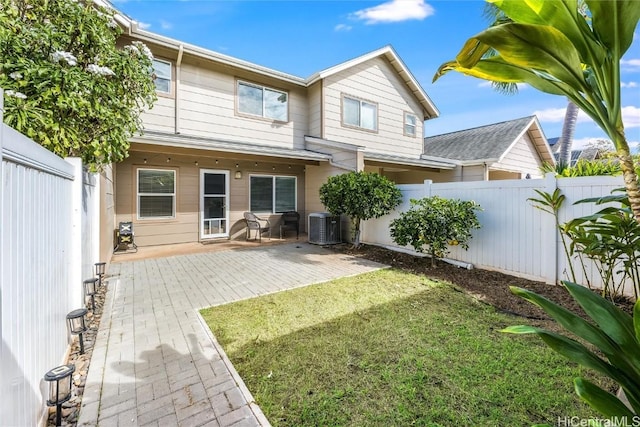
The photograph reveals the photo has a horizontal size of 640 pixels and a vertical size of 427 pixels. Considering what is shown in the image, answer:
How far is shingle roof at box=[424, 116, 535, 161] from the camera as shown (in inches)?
506

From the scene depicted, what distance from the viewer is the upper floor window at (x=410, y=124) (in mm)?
13469

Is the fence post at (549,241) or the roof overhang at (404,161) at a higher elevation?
the roof overhang at (404,161)

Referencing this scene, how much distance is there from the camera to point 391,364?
9.34 ft

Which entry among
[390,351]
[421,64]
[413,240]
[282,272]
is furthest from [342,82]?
[390,351]

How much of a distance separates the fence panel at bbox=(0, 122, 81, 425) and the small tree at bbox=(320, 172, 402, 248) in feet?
20.1

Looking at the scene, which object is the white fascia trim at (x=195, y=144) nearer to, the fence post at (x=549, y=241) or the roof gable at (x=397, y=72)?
the roof gable at (x=397, y=72)

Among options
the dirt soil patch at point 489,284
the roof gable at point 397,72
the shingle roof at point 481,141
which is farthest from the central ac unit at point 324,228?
the shingle roof at point 481,141

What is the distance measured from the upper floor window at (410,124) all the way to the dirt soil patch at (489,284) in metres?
7.73

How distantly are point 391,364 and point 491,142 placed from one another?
547 inches

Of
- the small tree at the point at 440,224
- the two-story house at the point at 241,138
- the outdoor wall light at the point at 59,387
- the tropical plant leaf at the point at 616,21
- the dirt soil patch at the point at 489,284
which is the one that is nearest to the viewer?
the tropical plant leaf at the point at 616,21

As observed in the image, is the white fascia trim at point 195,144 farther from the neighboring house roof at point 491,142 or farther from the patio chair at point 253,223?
the neighboring house roof at point 491,142

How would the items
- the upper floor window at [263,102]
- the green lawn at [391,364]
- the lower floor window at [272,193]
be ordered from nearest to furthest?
1. the green lawn at [391,364]
2. the upper floor window at [263,102]
3. the lower floor window at [272,193]

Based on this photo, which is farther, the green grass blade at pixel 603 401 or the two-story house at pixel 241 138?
the two-story house at pixel 241 138

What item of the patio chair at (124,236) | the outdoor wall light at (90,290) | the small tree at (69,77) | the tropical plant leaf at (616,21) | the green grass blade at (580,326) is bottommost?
the outdoor wall light at (90,290)
